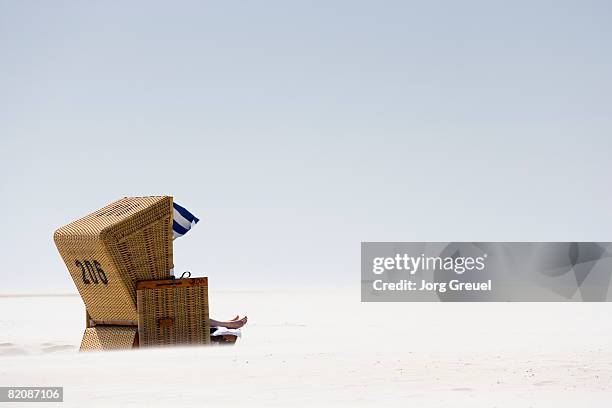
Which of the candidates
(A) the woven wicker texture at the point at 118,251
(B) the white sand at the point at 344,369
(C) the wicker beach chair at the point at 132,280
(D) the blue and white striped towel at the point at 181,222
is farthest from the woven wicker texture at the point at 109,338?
(D) the blue and white striped towel at the point at 181,222

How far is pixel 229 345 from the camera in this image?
1252cm

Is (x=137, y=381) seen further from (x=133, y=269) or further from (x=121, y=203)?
(x=121, y=203)

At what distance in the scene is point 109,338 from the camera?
1238cm

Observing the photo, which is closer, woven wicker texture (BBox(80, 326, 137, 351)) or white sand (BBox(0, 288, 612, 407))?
white sand (BBox(0, 288, 612, 407))

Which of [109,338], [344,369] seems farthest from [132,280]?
[344,369]

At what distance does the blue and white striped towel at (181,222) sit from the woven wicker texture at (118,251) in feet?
0.99

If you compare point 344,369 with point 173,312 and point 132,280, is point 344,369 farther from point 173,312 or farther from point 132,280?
point 132,280

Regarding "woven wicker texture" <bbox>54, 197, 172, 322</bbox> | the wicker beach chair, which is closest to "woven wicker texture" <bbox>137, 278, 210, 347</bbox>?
the wicker beach chair

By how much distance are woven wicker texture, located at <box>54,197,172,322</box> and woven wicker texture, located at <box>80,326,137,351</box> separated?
145 mm

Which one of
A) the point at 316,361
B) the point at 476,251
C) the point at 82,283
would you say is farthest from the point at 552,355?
the point at 476,251

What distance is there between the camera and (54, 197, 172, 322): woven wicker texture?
463 inches

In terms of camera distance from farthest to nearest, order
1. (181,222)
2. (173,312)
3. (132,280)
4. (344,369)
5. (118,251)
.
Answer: (181,222), (173,312), (132,280), (118,251), (344,369)

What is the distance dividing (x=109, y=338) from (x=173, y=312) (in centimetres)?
93

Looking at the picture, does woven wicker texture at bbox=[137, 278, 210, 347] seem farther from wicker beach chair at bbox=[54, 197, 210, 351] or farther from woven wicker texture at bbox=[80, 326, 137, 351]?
woven wicker texture at bbox=[80, 326, 137, 351]
